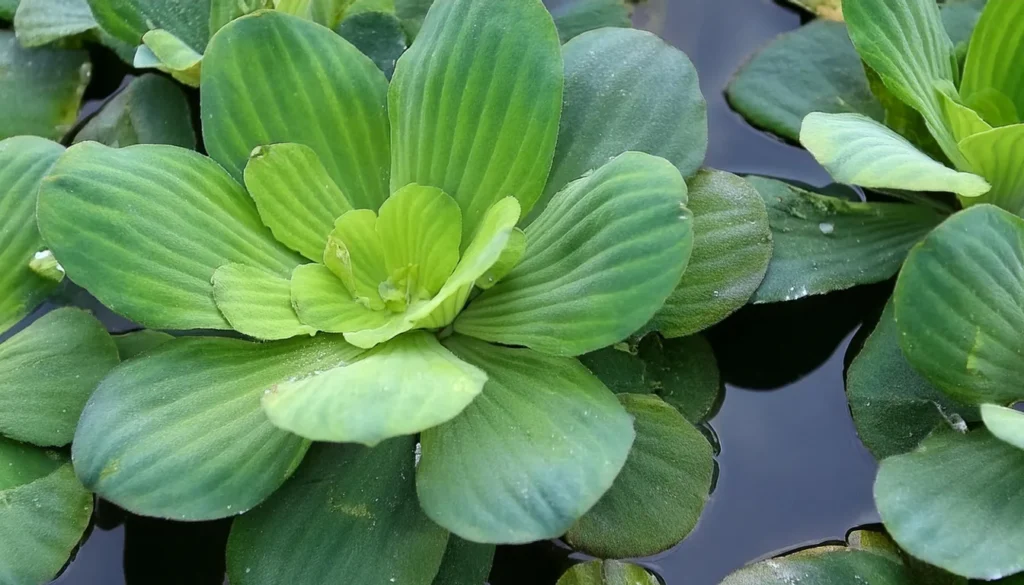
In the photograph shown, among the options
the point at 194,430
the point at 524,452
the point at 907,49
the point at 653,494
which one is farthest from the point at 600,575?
the point at 907,49

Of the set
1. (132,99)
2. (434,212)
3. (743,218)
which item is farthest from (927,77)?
(132,99)

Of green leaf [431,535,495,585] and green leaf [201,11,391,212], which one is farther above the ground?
green leaf [201,11,391,212]

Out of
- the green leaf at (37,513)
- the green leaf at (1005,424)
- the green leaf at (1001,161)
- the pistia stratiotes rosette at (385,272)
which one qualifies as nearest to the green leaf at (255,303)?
the pistia stratiotes rosette at (385,272)

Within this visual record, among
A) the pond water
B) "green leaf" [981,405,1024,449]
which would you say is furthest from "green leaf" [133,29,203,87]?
"green leaf" [981,405,1024,449]

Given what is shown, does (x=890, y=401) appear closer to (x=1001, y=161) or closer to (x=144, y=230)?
(x=1001, y=161)

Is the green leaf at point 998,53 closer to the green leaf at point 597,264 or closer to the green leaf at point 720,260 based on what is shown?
the green leaf at point 720,260

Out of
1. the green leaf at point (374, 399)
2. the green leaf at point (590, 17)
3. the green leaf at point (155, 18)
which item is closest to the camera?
the green leaf at point (374, 399)

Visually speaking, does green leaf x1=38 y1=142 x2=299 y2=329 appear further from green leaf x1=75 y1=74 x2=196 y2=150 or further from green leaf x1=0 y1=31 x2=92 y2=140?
green leaf x1=0 y1=31 x2=92 y2=140
